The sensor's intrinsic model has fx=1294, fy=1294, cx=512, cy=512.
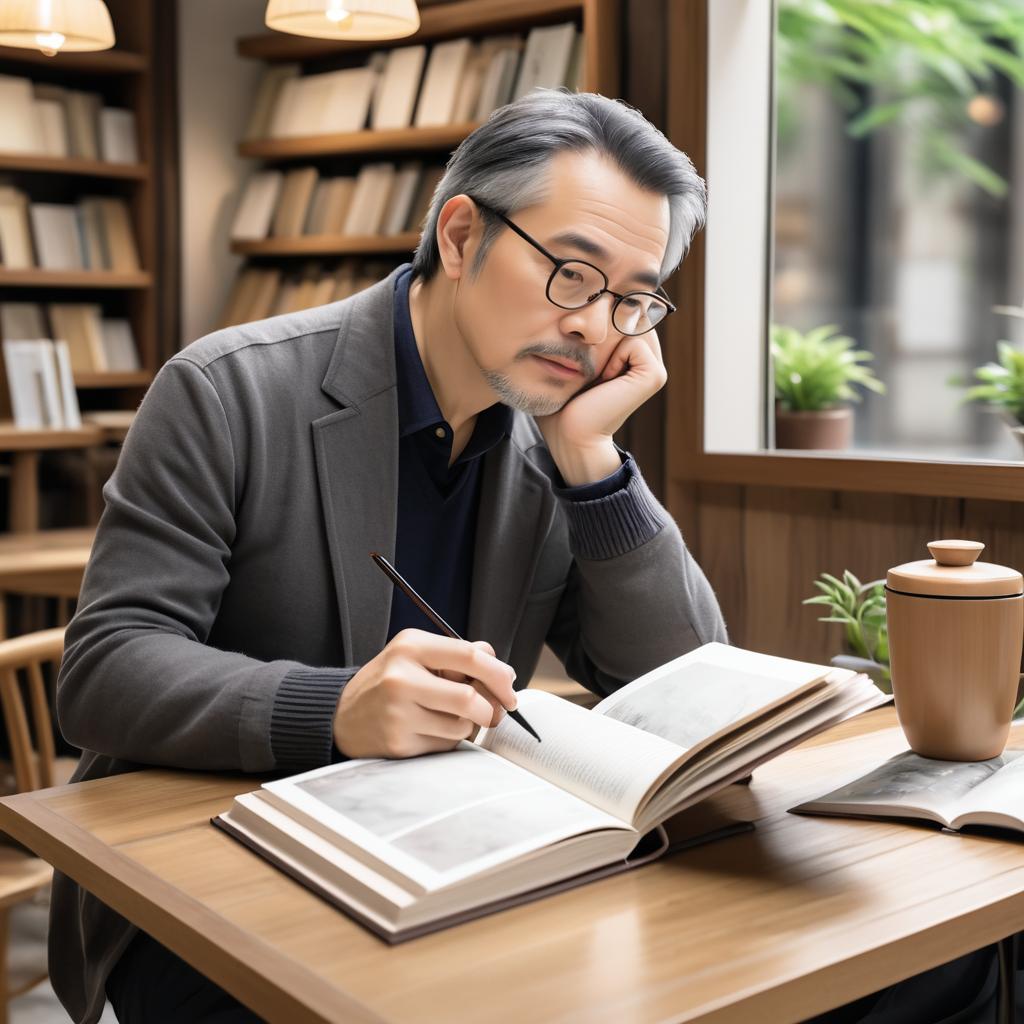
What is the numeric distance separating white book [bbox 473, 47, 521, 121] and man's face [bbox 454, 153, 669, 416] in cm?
210

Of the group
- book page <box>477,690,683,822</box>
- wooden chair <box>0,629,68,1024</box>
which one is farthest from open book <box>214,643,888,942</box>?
wooden chair <box>0,629,68,1024</box>

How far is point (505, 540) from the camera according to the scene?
1576 millimetres

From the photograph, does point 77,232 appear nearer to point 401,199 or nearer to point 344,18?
point 401,199

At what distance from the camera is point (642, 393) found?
1580mm

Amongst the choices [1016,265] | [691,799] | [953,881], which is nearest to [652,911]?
[691,799]

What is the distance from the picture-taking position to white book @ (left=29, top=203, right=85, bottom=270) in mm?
4074

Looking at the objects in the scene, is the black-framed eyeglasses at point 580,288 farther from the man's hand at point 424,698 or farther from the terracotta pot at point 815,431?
the terracotta pot at point 815,431

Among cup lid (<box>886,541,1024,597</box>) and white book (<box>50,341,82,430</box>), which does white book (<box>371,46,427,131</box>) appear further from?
cup lid (<box>886,541,1024,597</box>)

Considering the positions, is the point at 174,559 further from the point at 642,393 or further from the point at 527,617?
the point at 642,393

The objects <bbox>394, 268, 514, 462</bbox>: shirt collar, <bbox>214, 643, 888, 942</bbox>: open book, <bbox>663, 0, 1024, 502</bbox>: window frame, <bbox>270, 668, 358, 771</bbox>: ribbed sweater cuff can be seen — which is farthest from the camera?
<bbox>663, 0, 1024, 502</bbox>: window frame

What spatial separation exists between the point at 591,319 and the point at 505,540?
11.9 inches

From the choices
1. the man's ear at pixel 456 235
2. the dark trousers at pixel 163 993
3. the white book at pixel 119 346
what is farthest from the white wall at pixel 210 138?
the dark trousers at pixel 163 993

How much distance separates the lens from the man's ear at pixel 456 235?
147 cm

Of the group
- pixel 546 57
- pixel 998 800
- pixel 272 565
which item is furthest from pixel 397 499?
pixel 546 57
